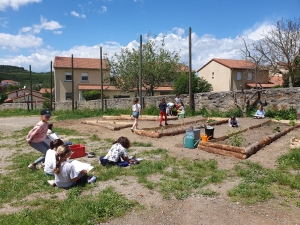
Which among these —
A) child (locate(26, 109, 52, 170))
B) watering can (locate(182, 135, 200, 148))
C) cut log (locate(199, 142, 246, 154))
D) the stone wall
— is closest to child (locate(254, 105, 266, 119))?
the stone wall

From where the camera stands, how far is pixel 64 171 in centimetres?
469

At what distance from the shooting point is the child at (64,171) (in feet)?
15.4

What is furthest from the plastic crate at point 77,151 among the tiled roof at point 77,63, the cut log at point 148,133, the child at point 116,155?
the tiled roof at point 77,63

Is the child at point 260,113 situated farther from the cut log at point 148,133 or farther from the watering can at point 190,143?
the watering can at point 190,143

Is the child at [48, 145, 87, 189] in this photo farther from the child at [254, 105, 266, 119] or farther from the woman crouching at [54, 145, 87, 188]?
the child at [254, 105, 266, 119]

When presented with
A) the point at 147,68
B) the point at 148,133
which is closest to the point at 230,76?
the point at 147,68

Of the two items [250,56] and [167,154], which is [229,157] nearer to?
[167,154]

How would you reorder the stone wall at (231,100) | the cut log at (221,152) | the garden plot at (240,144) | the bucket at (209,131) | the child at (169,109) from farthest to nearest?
1. the child at (169,109)
2. the stone wall at (231,100)
3. the bucket at (209,131)
4. the garden plot at (240,144)
5. the cut log at (221,152)

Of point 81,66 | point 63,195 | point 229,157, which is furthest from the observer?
point 81,66

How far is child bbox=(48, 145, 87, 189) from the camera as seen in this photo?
4.69m

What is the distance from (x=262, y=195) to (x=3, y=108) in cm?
3958

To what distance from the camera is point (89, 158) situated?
6.93 m

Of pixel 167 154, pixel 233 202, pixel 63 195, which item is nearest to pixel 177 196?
pixel 233 202

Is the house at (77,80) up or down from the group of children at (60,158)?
up
